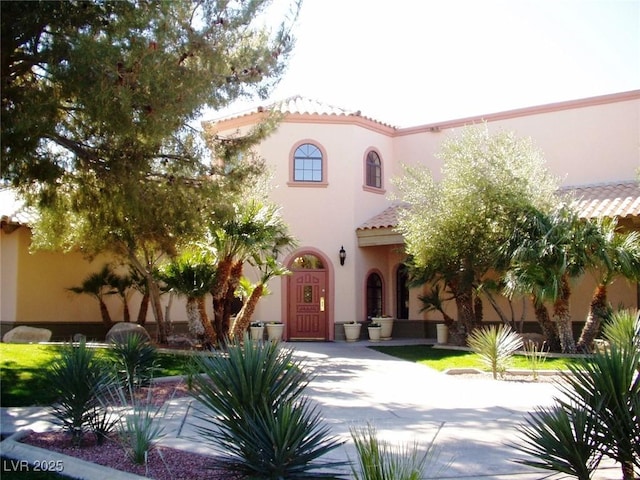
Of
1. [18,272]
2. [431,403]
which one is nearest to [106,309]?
[18,272]

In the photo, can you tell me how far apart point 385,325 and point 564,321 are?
6.55 m

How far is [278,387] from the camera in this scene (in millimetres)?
4750

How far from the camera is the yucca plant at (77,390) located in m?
6.07

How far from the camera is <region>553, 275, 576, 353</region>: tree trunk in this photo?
44.9ft

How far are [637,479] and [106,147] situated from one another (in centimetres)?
761

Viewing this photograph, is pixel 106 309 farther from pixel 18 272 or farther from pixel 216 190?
pixel 216 190

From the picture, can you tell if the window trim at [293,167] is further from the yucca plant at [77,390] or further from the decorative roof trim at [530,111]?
the yucca plant at [77,390]

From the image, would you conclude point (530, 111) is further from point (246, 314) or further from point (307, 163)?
point (246, 314)

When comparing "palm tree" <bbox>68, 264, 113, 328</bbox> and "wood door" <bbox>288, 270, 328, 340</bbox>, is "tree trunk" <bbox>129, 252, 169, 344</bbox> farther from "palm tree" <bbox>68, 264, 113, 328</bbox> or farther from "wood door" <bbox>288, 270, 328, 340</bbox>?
"wood door" <bbox>288, 270, 328, 340</bbox>

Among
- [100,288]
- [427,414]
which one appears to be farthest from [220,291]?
[427,414]

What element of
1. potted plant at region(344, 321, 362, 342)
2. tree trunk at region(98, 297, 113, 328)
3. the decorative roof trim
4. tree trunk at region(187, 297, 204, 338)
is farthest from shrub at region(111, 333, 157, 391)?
the decorative roof trim

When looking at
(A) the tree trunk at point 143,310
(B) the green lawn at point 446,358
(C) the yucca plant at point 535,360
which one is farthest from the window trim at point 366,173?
(C) the yucca plant at point 535,360

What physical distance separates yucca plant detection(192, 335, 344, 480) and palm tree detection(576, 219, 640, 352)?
1016 cm

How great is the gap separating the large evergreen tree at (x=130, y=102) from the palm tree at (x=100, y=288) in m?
6.47
